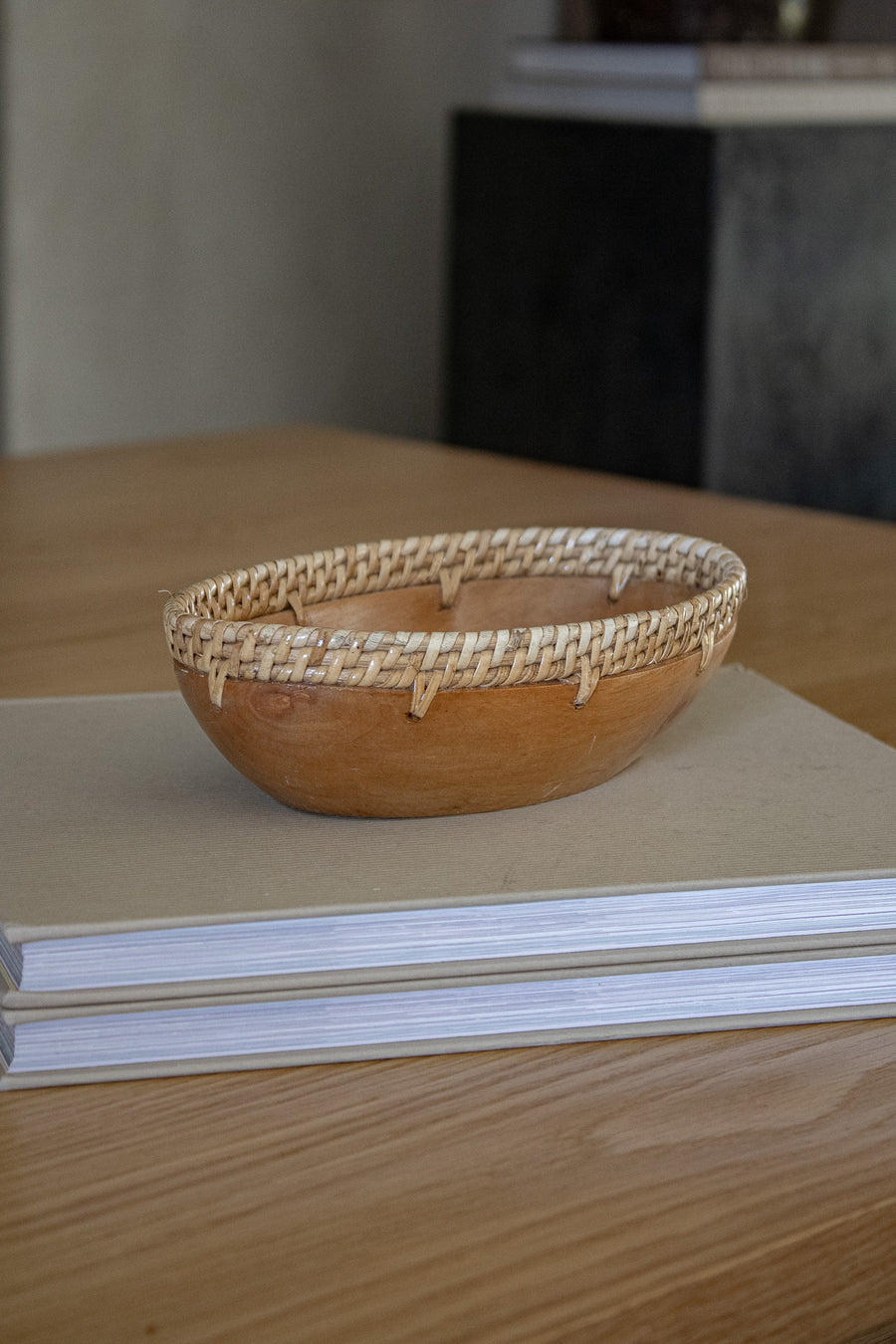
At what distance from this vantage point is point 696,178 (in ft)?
7.05

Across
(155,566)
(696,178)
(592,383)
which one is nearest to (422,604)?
(155,566)

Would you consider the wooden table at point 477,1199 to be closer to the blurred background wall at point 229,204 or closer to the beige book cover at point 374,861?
the beige book cover at point 374,861

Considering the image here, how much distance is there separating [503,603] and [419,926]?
198 millimetres

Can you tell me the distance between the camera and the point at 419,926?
1.19ft

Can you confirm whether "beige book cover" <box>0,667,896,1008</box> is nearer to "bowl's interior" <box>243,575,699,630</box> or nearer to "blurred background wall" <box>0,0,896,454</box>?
"bowl's interior" <box>243,575,699,630</box>

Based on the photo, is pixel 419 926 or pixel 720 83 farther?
pixel 720 83

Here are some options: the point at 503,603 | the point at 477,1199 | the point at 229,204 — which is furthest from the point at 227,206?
the point at 477,1199

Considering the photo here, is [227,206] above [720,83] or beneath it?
beneath

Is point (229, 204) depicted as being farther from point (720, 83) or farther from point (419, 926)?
point (419, 926)

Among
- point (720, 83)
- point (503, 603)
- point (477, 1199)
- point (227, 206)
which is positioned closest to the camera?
point (477, 1199)

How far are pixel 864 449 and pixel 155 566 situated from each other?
173 cm

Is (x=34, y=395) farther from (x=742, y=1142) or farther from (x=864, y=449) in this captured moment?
(x=742, y=1142)

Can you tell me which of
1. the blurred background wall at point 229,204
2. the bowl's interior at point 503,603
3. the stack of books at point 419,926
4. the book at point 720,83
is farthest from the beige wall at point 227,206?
the stack of books at point 419,926

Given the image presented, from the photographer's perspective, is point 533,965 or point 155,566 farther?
point 155,566
